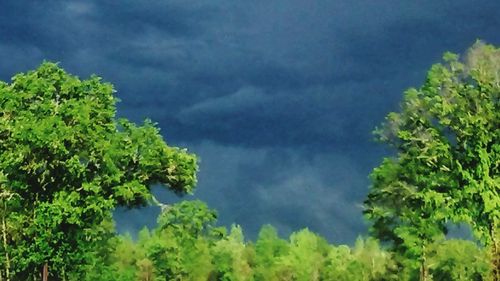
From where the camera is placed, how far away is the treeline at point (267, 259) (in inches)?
3669

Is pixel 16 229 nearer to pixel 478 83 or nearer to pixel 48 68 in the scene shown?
pixel 48 68

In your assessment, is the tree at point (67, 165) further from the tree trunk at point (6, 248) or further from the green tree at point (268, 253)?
the green tree at point (268, 253)

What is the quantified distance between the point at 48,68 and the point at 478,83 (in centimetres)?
2352

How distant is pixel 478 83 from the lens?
5262cm

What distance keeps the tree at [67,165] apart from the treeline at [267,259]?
22553mm

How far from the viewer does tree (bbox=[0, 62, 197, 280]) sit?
47156 mm

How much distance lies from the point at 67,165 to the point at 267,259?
343ft

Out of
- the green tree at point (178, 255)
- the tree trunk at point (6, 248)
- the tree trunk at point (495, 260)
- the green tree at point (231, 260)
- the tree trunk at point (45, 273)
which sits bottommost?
the tree trunk at point (495, 260)

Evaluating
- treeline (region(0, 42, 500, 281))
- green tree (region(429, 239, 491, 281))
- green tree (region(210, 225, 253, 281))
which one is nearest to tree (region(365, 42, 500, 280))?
treeline (region(0, 42, 500, 281))

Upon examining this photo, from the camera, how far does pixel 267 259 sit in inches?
5876

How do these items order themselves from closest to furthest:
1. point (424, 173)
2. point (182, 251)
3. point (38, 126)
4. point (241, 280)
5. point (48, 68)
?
point (38, 126) < point (48, 68) < point (424, 173) < point (182, 251) < point (241, 280)

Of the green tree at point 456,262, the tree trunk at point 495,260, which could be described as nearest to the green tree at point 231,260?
the green tree at point 456,262

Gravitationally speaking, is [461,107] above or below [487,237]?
above

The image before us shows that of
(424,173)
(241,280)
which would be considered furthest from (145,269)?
(424,173)
